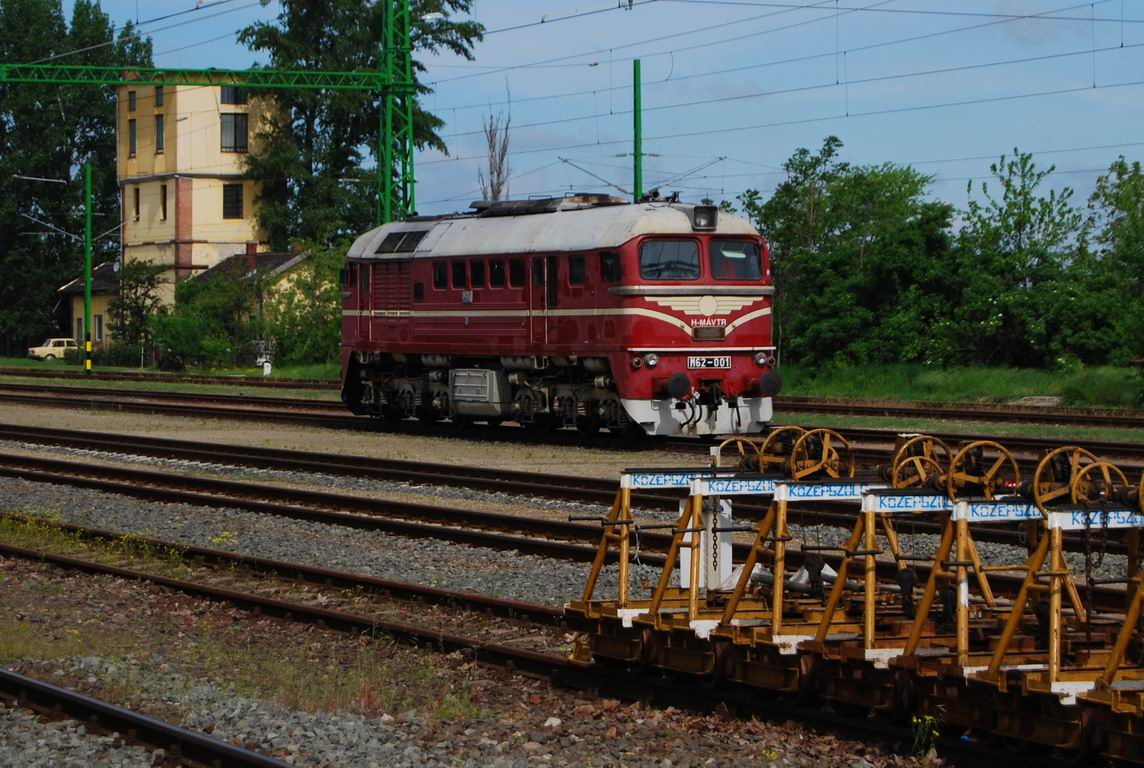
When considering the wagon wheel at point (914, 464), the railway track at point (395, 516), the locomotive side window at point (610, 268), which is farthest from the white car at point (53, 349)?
the wagon wheel at point (914, 464)

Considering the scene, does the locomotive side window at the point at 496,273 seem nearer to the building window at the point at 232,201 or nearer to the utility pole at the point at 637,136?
the utility pole at the point at 637,136

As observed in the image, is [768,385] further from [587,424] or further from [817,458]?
[817,458]

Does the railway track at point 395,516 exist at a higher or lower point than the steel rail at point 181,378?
lower

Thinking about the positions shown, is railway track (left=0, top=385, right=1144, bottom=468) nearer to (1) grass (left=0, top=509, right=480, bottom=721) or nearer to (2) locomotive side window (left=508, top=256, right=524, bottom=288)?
(2) locomotive side window (left=508, top=256, right=524, bottom=288)

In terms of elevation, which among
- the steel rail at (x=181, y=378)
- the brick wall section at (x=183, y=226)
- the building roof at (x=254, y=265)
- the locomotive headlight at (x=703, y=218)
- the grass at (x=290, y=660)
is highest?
the brick wall section at (x=183, y=226)

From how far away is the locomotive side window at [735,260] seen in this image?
23.6 meters

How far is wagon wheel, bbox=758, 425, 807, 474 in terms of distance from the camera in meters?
10.2

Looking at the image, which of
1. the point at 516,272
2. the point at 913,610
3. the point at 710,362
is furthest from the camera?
the point at 516,272

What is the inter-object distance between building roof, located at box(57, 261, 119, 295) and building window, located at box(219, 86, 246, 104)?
9.78 meters

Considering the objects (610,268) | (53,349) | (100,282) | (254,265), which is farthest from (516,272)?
(100,282)

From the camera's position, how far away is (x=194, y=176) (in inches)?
2933

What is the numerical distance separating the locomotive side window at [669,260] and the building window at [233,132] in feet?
184

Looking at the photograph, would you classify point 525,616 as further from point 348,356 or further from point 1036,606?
point 348,356

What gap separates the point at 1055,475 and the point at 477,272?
18.2 meters
